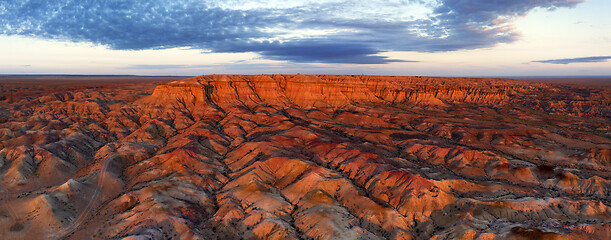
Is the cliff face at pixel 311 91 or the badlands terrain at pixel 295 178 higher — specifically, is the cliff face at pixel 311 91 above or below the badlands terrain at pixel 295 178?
above

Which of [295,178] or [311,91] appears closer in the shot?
[295,178]

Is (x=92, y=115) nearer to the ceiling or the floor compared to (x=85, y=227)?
nearer to the ceiling

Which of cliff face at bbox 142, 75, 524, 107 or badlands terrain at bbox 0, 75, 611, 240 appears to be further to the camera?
cliff face at bbox 142, 75, 524, 107

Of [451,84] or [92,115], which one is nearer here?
[92,115]

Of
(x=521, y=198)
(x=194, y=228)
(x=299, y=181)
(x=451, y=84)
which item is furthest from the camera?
(x=451, y=84)

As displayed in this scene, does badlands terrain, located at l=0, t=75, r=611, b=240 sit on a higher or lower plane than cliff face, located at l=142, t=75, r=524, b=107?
lower

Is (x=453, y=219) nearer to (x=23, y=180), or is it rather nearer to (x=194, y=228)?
(x=194, y=228)

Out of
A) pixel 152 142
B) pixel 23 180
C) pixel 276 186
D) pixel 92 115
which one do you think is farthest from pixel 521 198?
pixel 92 115

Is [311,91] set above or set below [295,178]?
above
